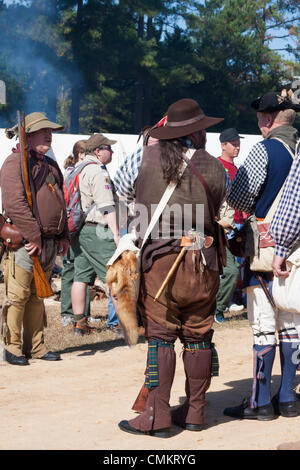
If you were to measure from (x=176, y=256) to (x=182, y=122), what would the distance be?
2.67 feet

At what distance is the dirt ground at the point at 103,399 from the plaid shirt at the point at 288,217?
1166 millimetres

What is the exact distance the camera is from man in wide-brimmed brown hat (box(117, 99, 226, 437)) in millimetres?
4297

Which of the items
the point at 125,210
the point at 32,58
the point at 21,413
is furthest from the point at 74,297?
the point at 32,58

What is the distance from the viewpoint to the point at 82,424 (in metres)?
4.63

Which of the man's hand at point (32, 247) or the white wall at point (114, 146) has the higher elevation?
the white wall at point (114, 146)

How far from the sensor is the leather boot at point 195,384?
14.6ft

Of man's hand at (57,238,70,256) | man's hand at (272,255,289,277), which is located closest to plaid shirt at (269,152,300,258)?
man's hand at (272,255,289,277)

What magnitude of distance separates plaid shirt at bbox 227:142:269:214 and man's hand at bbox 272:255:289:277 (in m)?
0.48

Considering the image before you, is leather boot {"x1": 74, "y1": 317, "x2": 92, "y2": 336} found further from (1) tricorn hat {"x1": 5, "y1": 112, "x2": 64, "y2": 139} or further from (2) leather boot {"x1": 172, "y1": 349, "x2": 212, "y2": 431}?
(2) leather boot {"x1": 172, "y1": 349, "x2": 212, "y2": 431}

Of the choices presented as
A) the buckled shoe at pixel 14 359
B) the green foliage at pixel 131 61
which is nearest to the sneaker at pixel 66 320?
the buckled shoe at pixel 14 359

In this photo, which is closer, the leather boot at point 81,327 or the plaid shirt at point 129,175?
the plaid shirt at point 129,175

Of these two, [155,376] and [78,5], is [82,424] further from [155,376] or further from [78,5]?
[78,5]

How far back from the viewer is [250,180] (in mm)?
4652

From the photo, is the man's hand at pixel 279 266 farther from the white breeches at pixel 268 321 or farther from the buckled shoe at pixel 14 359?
the buckled shoe at pixel 14 359
